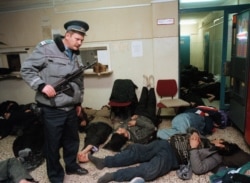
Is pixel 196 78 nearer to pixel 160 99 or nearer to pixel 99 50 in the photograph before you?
pixel 160 99

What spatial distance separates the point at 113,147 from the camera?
2562 millimetres

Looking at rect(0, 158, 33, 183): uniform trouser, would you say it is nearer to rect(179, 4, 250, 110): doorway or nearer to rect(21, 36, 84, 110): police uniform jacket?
rect(21, 36, 84, 110): police uniform jacket

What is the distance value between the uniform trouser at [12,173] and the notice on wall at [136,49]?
2.52 meters

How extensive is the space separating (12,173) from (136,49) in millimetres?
2613

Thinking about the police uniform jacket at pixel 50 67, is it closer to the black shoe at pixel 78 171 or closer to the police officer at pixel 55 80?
the police officer at pixel 55 80

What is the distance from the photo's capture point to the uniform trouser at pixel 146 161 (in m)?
1.96

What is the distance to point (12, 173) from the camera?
1.64m

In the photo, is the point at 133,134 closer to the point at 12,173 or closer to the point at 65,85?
the point at 65,85

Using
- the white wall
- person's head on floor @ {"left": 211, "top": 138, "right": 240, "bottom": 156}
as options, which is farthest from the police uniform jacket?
the white wall

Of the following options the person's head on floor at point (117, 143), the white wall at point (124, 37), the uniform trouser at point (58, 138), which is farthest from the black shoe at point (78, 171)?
the white wall at point (124, 37)

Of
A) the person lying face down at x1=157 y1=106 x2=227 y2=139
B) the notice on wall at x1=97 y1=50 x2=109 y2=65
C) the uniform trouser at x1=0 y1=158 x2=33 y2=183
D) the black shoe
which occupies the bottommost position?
the black shoe

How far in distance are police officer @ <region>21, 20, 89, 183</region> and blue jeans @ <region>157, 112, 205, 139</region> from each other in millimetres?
1178

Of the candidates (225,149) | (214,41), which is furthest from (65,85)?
(214,41)

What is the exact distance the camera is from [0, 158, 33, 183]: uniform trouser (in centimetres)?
162
